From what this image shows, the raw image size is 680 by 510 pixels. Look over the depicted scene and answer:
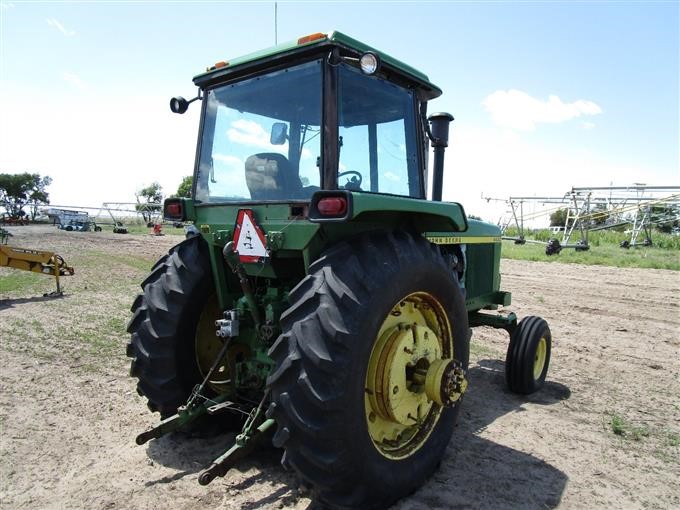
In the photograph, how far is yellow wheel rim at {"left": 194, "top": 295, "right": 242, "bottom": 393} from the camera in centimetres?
364

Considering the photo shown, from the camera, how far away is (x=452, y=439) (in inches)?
144

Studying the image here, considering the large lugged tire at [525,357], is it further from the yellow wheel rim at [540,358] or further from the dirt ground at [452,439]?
the dirt ground at [452,439]

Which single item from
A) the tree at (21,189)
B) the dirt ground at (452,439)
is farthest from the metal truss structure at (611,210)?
the tree at (21,189)

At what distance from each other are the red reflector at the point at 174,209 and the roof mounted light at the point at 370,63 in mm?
1591

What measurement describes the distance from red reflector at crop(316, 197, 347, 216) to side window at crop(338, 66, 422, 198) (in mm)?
512

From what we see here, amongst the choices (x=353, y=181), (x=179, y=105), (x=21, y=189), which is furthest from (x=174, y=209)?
(x=21, y=189)

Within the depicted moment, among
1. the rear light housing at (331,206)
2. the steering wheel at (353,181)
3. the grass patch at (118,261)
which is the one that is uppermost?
the steering wheel at (353,181)

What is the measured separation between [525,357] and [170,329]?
3113 millimetres

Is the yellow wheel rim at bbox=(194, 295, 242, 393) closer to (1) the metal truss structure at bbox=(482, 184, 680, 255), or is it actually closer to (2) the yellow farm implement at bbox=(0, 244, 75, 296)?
(2) the yellow farm implement at bbox=(0, 244, 75, 296)

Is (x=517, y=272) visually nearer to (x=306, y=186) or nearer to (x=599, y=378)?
(x=599, y=378)

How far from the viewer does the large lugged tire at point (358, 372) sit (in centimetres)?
239

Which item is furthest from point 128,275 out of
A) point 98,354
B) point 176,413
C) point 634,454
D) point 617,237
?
point 617,237

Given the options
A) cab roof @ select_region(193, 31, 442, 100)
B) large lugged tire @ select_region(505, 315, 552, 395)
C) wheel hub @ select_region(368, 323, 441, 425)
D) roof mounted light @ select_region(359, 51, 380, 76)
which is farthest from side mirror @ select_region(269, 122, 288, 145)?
large lugged tire @ select_region(505, 315, 552, 395)

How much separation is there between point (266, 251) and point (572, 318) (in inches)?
272
